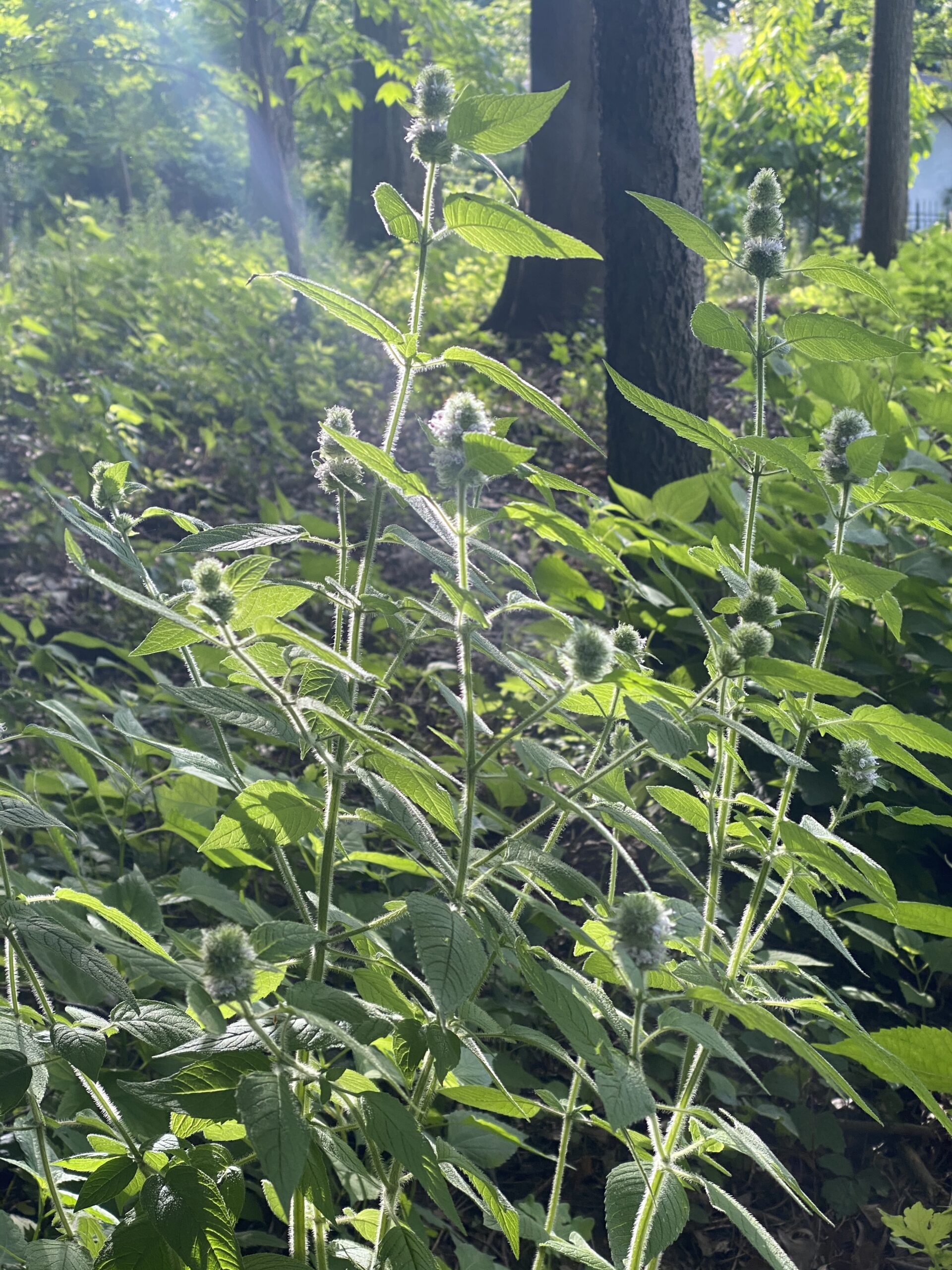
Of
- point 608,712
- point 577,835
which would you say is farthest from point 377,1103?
point 577,835

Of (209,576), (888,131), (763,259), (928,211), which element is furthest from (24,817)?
(928,211)

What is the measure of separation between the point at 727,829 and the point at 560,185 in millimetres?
7853

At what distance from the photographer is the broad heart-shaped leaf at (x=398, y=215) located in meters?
1.10

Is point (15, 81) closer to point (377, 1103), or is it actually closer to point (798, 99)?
point (798, 99)

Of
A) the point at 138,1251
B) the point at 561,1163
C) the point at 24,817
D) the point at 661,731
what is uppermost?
the point at 661,731

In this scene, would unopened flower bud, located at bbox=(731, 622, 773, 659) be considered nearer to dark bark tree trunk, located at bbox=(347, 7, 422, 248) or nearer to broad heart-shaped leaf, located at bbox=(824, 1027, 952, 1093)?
broad heart-shaped leaf, located at bbox=(824, 1027, 952, 1093)

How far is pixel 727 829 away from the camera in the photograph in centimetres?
137

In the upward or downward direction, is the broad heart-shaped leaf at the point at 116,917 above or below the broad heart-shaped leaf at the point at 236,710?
below

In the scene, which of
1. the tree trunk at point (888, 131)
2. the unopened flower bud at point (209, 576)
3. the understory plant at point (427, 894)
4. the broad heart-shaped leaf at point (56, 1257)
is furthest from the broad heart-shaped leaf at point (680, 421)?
the tree trunk at point (888, 131)

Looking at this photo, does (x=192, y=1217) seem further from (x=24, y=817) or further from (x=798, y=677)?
(x=798, y=677)

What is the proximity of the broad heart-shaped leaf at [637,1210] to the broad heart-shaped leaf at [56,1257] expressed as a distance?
60 centimetres

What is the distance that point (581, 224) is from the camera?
8.19 metres

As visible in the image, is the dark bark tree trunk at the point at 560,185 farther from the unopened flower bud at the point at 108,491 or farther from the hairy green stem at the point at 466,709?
the hairy green stem at the point at 466,709

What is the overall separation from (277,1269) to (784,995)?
1.65 meters
